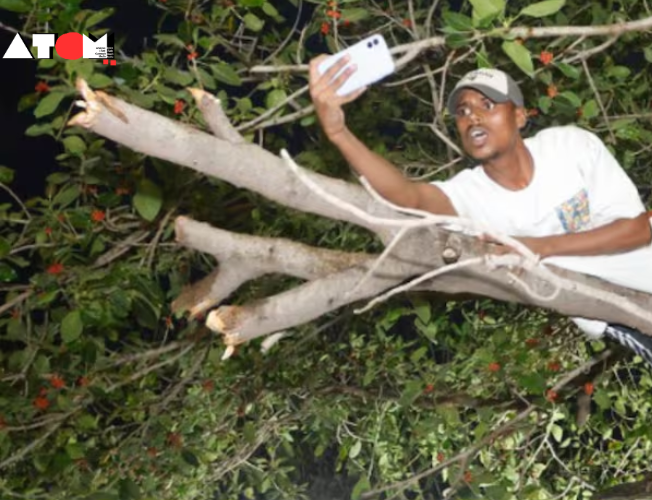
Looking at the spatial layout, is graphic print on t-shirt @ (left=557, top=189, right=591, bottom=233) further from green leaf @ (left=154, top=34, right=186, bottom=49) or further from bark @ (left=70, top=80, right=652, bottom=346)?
green leaf @ (left=154, top=34, right=186, bottom=49)

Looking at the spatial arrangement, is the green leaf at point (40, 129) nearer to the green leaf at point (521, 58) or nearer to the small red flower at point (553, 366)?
the green leaf at point (521, 58)

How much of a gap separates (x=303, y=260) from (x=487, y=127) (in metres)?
0.28

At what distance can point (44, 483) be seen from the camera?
2152 millimetres

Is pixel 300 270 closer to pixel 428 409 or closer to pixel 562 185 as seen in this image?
pixel 562 185

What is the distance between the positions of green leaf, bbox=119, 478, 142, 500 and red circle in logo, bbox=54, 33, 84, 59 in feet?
2.23

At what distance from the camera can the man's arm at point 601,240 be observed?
40.2 inches

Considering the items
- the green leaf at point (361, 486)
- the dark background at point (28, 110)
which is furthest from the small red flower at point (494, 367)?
the dark background at point (28, 110)

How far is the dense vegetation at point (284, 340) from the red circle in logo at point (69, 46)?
3 cm

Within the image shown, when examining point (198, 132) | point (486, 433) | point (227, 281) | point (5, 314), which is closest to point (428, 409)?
point (486, 433)

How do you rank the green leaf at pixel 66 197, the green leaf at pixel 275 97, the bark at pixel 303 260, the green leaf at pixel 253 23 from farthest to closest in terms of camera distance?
the green leaf at pixel 66 197
the green leaf at pixel 253 23
the green leaf at pixel 275 97
the bark at pixel 303 260

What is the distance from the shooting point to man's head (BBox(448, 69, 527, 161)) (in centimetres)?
114

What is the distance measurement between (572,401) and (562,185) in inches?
50.2

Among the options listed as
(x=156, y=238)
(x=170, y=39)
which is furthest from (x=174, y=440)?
(x=170, y=39)

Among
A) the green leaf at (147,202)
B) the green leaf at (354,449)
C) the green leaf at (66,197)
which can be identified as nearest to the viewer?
the green leaf at (147,202)
